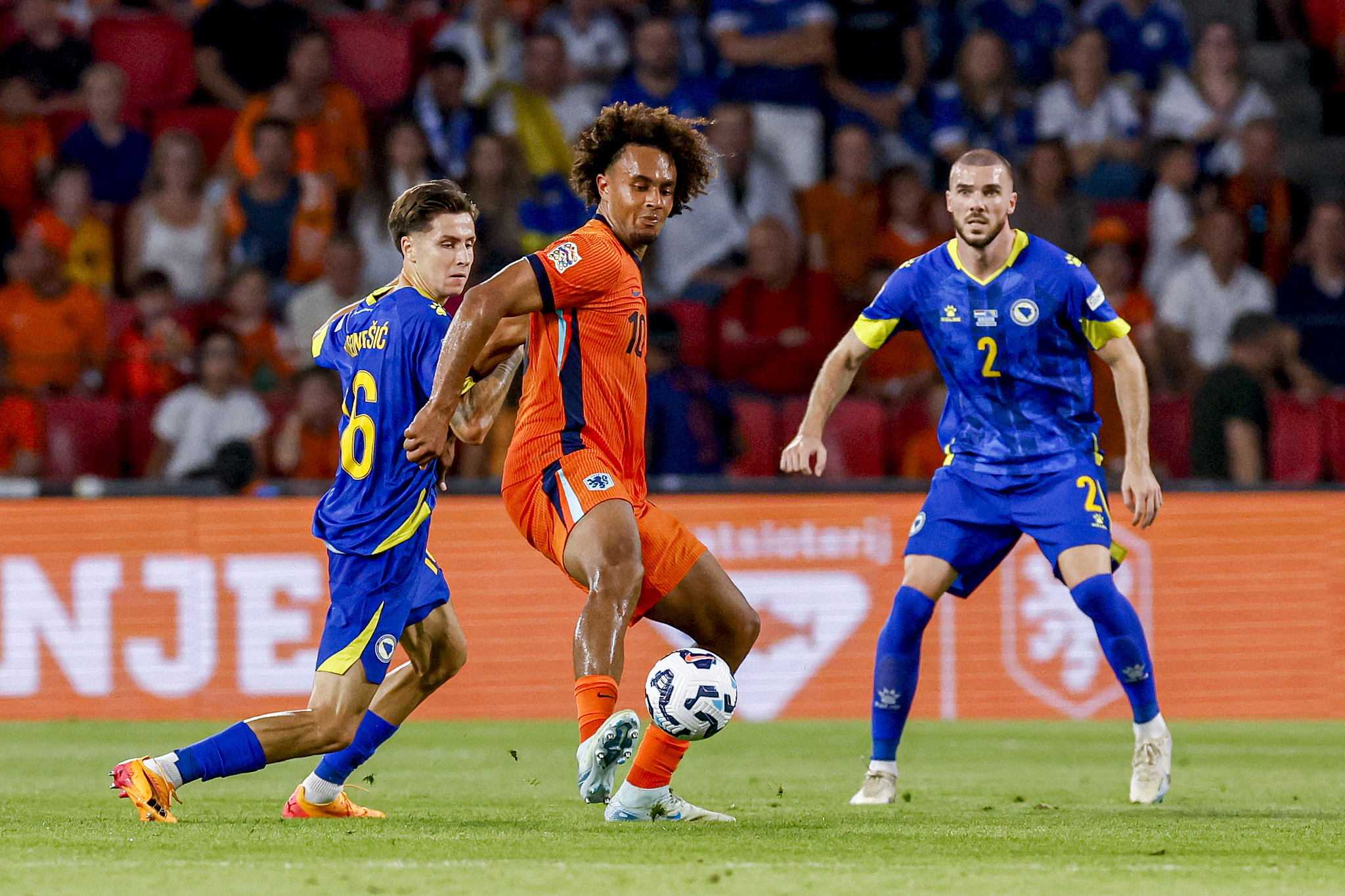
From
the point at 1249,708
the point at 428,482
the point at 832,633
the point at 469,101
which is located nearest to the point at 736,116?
the point at 469,101

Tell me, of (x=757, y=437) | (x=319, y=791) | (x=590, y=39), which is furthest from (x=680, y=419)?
(x=319, y=791)

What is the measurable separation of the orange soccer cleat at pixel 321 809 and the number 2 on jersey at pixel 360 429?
1.14 meters

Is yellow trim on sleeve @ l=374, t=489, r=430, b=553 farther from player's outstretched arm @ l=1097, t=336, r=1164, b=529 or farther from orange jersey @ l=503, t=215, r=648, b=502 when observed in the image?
player's outstretched arm @ l=1097, t=336, r=1164, b=529

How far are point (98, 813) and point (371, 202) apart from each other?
28.1ft

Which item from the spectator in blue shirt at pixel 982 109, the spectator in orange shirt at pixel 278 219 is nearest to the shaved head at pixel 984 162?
the spectator in orange shirt at pixel 278 219

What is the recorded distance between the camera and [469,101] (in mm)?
14656

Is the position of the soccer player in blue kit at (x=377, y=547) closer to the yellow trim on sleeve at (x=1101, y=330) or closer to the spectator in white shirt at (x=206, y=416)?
the yellow trim on sleeve at (x=1101, y=330)

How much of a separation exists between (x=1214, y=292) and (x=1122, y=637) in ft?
24.6

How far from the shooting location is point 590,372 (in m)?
5.83

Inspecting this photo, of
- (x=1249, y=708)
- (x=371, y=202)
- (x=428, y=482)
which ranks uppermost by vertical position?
(x=371, y=202)

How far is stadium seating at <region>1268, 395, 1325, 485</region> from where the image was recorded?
1216 cm

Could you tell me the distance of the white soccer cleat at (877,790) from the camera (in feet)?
21.8

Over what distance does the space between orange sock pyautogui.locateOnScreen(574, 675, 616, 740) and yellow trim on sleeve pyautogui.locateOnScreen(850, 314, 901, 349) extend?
211cm

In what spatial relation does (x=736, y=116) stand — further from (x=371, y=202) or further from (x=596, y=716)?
(x=596, y=716)
